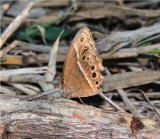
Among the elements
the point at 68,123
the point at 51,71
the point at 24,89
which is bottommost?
the point at 68,123

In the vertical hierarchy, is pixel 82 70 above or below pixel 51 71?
below

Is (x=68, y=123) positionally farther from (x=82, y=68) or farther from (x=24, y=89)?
(x=24, y=89)

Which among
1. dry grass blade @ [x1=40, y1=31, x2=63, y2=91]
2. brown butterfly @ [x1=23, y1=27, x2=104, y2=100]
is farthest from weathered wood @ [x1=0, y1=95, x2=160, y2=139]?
dry grass blade @ [x1=40, y1=31, x2=63, y2=91]

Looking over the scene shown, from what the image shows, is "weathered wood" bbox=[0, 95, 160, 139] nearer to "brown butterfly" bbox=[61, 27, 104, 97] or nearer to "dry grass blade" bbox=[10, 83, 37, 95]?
"brown butterfly" bbox=[61, 27, 104, 97]

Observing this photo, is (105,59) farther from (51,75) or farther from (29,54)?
(29,54)

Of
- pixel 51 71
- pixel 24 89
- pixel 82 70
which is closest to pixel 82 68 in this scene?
pixel 82 70

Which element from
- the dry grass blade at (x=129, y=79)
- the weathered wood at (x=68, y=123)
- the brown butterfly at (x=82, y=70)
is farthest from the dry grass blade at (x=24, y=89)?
the dry grass blade at (x=129, y=79)
